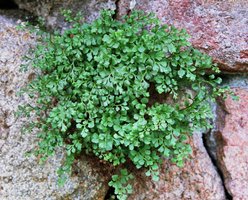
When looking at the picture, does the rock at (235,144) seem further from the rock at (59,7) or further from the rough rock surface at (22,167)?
the rock at (59,7)

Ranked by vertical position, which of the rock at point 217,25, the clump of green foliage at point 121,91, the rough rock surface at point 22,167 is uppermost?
the rock at point 217,25

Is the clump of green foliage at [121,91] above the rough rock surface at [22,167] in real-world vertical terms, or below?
above

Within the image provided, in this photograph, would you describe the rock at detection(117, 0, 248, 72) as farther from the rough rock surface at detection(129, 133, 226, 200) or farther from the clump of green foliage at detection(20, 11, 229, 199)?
the rough rock surface at detection(129, 133, 226, 200)

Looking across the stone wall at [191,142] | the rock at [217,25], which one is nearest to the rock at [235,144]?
the stone wall at [191,142]

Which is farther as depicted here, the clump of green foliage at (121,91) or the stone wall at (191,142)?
the stone wall at (191,142)

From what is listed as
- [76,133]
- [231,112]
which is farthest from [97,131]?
[231,112]

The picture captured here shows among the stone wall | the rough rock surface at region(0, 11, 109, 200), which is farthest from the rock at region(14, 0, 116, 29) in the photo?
the rough rock surface at region(0, 11, 109, 200)
